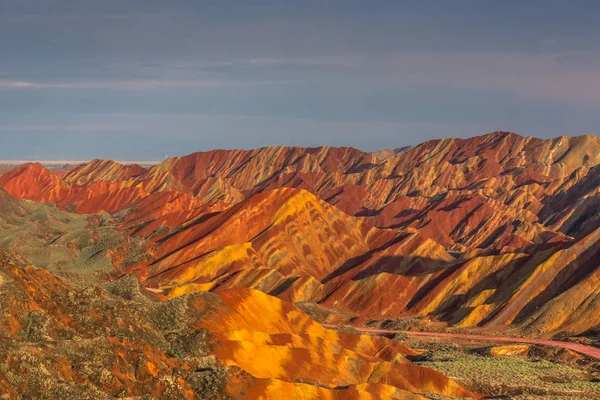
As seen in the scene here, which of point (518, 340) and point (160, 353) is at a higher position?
point (160, 353)

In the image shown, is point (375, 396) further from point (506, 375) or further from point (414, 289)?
point (414, 289)

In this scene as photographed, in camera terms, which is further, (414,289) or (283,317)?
(414,289)

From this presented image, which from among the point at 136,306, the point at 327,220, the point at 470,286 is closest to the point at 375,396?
the point at 136,306

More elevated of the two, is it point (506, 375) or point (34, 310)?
point (34, 310)

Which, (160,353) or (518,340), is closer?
(160,353)

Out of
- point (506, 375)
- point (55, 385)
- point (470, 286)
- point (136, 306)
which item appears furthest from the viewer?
point (470, 286)

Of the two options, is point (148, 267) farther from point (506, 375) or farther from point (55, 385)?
point (55, 385)

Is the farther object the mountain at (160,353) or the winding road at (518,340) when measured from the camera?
the winding road at (518,340)

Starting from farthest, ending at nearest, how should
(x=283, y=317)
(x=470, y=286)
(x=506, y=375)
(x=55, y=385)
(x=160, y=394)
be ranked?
(x=470, y=286) < (x=283, y=317) < (x=506, y=375) < (x=160, y=394) < (x=55, y=385)

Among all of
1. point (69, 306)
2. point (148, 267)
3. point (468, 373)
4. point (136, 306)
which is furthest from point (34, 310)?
point (148, 267)

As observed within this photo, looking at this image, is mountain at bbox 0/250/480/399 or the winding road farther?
the winding road
